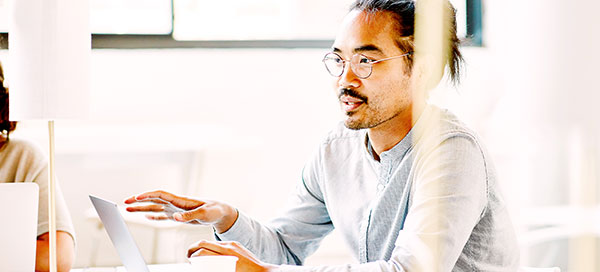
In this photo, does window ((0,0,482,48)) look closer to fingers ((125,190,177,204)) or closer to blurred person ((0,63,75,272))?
blurred person ((0,63,75,272))

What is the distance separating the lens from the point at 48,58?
1235mm

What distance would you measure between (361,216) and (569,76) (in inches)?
22.4

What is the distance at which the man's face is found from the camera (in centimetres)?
148

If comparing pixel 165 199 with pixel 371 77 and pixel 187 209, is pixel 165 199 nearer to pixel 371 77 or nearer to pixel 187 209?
pixel 187 209

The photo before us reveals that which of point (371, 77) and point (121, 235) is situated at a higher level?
point (371, 77)

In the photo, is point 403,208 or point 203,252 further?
point 403,208

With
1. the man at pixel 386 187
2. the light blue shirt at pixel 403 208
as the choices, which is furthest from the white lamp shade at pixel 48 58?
the light blue shirt at pixel 403 208

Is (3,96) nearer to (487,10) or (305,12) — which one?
(305,12)

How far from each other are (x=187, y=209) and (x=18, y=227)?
330mm

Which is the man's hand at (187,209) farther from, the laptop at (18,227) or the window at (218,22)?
the window at (218,22)

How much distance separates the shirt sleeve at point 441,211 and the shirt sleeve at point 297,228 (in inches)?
14.3

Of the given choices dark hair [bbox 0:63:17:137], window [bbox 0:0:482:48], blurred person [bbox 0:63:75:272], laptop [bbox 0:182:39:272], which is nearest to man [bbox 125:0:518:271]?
laptop [bbox 0:182:39:272]

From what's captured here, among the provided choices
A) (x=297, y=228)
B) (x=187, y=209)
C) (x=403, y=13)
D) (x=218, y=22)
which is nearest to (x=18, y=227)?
(x=187, y=209)

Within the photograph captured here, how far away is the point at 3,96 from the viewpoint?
201 cm
